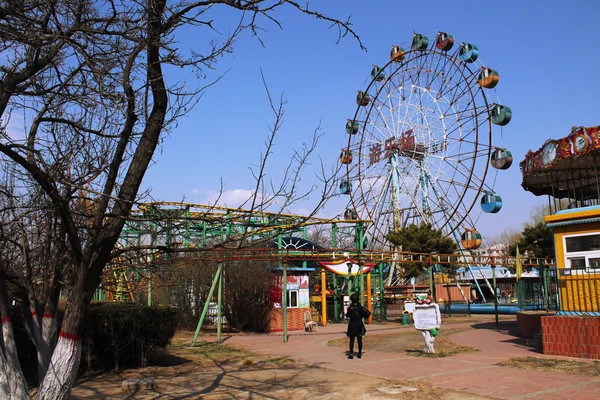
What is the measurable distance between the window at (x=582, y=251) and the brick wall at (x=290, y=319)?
1137 centimetres

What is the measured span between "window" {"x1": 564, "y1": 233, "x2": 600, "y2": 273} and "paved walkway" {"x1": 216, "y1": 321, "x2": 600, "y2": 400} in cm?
233

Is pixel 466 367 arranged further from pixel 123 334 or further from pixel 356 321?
pixel 123 334

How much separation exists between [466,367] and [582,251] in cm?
435

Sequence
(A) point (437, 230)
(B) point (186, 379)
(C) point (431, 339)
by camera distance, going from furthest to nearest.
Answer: (A) point (437, 230), (C) point (431, 339), (B) point (186, 379)

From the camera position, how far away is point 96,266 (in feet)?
17.4

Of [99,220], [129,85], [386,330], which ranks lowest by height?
[386,330]

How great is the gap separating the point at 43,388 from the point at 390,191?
1371 inches

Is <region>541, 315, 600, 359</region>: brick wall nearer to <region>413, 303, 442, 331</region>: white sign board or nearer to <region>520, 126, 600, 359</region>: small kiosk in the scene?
<region>520, 126, 600, 359</region>: small kiosk

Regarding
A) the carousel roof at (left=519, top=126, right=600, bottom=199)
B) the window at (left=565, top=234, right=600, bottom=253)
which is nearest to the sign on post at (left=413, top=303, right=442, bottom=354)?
the window at (left=565, top=234, right=600, bottom=253)

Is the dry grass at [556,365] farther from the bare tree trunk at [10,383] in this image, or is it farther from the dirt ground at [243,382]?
the bare tree trunk at [10,383]

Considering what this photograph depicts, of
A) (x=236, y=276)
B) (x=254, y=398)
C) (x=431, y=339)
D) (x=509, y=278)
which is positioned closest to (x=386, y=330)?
(x=236, y=276)

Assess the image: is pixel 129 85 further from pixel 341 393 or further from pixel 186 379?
pixel 186 379

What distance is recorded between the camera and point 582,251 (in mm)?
12812

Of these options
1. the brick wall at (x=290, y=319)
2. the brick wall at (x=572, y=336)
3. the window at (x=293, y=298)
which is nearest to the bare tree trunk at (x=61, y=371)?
the brick wall at (x=572, y=336)
